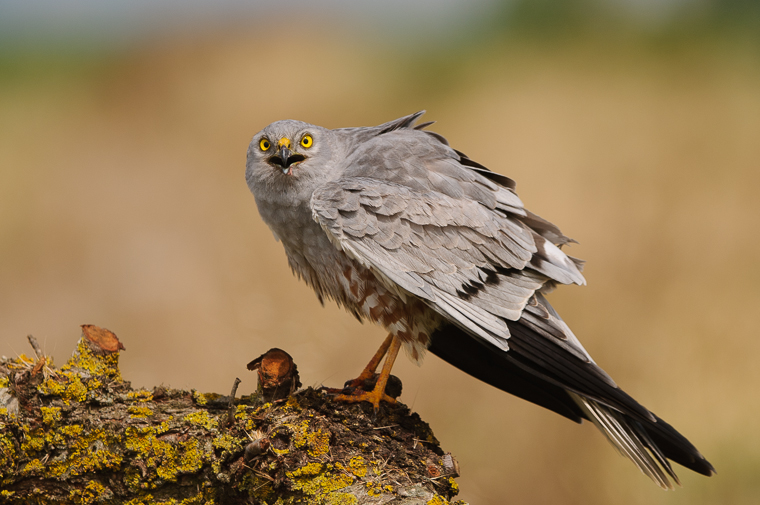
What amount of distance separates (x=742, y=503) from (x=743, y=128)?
15.6 ft

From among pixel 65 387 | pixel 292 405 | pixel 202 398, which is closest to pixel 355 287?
pixel 292 405

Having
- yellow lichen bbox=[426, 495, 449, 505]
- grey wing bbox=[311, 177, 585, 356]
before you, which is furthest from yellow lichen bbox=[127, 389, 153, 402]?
A: yellow lichen bbox=[426, 495, 449, 505]

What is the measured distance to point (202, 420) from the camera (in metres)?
2.90

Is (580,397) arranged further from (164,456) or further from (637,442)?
(164,456)

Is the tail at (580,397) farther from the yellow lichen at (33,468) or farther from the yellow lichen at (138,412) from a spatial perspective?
the yellow lichen at (33,468)

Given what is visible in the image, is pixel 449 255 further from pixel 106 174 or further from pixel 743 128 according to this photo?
pixel 106 174

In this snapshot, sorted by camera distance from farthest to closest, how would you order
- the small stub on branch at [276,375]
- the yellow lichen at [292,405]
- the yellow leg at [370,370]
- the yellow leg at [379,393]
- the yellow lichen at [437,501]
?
the yellow leg at [370,370]
the yellow leg at [379,393]
the small stub on branch at [276,375]
the yellow lichen at [292,405]
the yellow lichen at [437,501]

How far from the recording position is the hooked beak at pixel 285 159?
3443 millimetres

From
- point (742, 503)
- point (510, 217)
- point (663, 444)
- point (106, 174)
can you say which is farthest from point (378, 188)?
point (106, 174)

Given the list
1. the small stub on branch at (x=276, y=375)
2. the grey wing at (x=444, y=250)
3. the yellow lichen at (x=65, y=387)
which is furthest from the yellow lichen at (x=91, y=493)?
the grey wing at (x=444, y=250)

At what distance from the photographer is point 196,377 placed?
5.79 m

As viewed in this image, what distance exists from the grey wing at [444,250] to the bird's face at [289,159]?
0.68 ft

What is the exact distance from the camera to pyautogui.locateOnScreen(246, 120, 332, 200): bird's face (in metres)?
3.52

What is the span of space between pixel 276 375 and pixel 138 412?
0.72 metres
